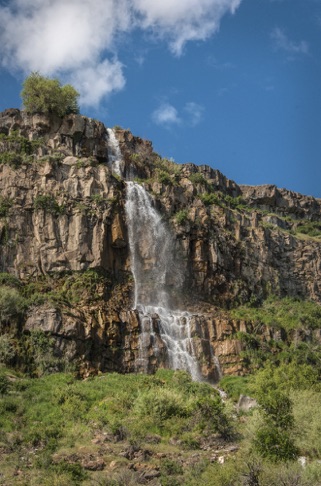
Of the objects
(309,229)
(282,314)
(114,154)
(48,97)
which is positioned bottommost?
(282,314)

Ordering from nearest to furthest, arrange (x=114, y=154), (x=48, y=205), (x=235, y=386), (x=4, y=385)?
(x=4, y=385)
(x=235, y=386)
(x=48, y=205)
(x=114, y=154)

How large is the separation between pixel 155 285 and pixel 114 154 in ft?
52.6

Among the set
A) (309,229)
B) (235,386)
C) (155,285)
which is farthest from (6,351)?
(309,229)

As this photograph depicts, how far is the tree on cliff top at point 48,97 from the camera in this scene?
5659 centimetres

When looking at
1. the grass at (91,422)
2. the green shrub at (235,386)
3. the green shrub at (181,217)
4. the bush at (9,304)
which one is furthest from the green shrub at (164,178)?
the grass at (91,422)

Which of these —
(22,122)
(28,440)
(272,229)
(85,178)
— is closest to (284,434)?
(28,440)

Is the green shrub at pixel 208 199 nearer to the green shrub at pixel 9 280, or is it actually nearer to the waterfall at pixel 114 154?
the waterfall at pixel 114 154

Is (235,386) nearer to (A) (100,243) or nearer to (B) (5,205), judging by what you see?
(A) (100,243)

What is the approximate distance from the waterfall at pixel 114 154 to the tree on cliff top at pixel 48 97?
437 centimetres

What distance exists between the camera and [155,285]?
49.9 meters

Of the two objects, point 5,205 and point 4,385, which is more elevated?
point 5,205

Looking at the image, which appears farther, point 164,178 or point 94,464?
point 164,178

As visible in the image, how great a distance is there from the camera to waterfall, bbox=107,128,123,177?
5719cm

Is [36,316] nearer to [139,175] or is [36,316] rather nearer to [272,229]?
[139,175]
